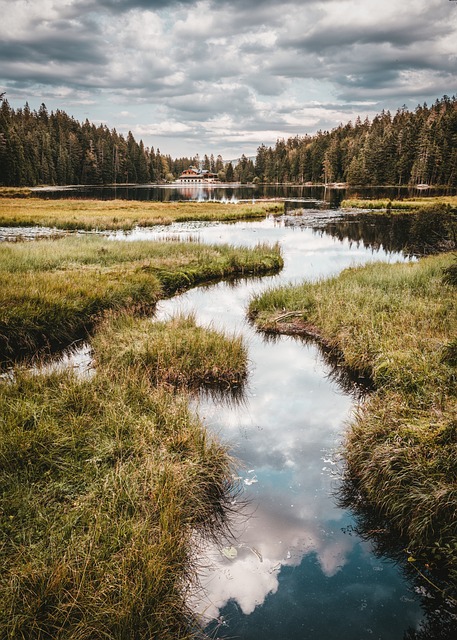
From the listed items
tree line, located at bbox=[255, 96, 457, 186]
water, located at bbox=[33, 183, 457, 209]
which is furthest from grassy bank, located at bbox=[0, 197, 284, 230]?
tree line, located at bbox=[255, 96, 457, 186]

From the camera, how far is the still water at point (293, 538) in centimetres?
446

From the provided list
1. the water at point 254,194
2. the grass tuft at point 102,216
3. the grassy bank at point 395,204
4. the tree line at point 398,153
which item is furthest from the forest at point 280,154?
the grass tuft at point 102,216

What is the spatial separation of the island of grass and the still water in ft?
1.27

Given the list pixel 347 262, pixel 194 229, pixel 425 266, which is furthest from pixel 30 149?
pixel 425 266

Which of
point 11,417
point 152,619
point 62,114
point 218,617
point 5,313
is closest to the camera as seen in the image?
point 152,619

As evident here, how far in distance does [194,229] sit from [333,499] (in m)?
34.3

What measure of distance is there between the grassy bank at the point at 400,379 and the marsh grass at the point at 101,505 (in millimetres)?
2323

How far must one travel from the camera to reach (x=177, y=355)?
10094mm

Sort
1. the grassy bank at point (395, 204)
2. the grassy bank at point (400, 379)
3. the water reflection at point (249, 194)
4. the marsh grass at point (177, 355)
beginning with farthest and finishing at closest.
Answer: the water reflection at point (249, 194) → the grassy bank at point (395, 204) → the marsh grass at point (177, 355) → the grassy bank at point (400, 379)

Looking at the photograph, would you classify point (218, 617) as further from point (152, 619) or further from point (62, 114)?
point (62, 114)

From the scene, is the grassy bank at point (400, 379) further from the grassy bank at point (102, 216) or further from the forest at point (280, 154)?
the forest at point (280, 154)

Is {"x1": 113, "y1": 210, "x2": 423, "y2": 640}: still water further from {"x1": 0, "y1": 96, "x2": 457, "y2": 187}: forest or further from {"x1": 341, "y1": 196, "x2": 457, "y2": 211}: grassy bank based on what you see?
{"x1": 0, "y1": 96, "x2": 457, "y2": 187}: forest

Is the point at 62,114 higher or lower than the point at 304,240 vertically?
higher

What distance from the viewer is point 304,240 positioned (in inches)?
1324
